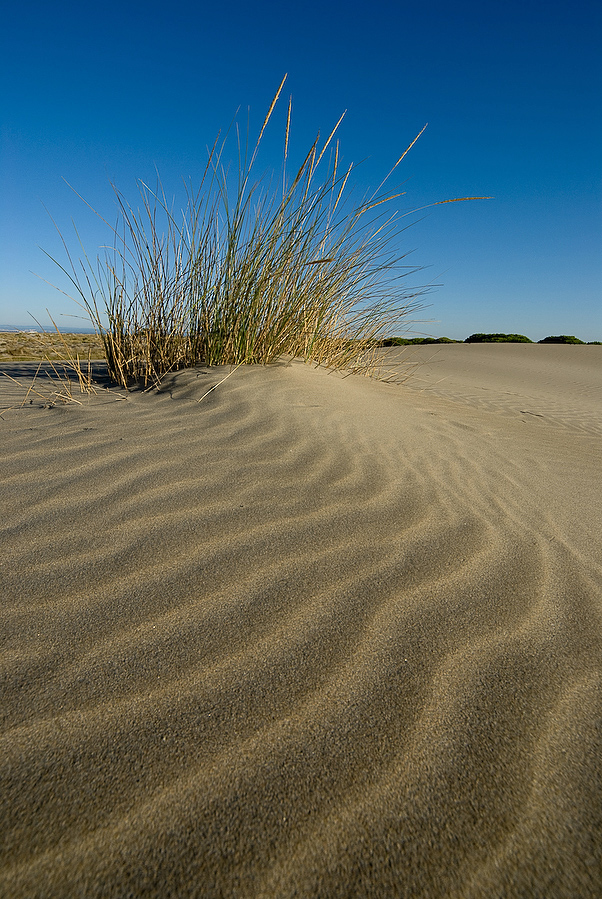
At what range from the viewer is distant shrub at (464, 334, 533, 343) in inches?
618

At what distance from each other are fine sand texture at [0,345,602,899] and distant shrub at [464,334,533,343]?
1529cm

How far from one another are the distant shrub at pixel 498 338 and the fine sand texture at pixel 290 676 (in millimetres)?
15289

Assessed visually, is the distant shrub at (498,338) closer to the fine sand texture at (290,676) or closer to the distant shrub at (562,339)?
the distant shrub at (562,339)

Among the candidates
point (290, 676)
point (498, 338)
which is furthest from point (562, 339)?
point (290, 676)

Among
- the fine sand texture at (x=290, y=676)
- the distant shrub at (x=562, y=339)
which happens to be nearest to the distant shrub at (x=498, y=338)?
the distant shrub at (x=562, y=339)

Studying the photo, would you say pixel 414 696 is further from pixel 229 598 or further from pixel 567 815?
pixel 229 598

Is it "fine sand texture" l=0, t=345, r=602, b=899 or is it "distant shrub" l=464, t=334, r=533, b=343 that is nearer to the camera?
"fine sand texture" l=0, t=345, r=602, b=899

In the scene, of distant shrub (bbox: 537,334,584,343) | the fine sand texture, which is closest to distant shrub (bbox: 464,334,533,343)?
distant shrub (bbox: 537,334,584,343)

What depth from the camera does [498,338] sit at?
53.2ft

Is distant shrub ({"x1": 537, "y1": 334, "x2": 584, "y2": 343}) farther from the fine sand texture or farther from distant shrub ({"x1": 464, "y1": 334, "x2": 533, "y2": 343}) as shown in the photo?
the fine sand texture

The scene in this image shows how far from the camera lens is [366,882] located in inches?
23.9

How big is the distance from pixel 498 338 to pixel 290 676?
17153 millimetres

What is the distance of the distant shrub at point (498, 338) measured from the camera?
15697 millimetres

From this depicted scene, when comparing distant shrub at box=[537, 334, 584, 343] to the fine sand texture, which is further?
distant shrub at box=[537, 334, 584, 343]
